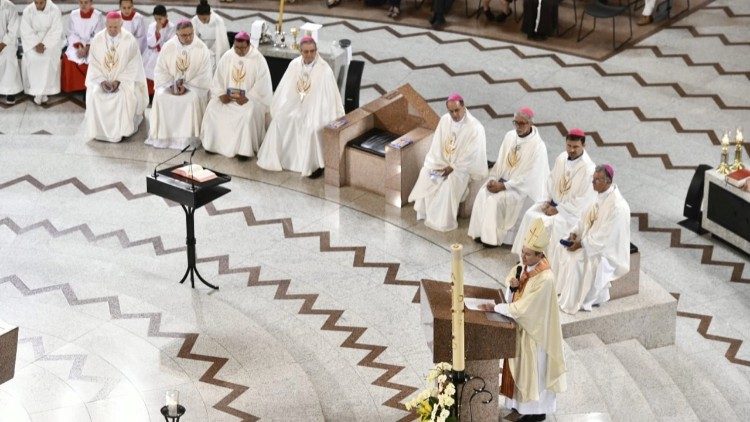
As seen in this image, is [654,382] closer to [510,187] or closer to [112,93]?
[510,187]

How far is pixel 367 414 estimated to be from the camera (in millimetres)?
9859

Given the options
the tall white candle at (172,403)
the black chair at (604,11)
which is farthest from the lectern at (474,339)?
the black chair at (604,11)

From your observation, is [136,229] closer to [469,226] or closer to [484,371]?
[469,226]

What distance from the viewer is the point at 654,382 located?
1080cm

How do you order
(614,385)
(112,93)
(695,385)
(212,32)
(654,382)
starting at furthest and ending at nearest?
1. (212,32)
2. (112,93)
3. (695,385)
4. (654,382)
5. (614,385)

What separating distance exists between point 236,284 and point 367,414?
2341 mm

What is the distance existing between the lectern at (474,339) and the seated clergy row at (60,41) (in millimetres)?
7362

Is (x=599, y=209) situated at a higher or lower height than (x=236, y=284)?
higher

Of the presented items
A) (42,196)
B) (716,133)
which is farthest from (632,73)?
(42,196)

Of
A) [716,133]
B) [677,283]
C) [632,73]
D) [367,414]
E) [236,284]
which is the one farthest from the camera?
[632,73]

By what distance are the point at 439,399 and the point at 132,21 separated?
27.8ft

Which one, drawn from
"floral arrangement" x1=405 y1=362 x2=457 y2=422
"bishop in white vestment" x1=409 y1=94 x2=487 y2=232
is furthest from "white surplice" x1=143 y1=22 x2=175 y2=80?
"floral arrangement" x1=405 y1=362 x2=457 y2=422

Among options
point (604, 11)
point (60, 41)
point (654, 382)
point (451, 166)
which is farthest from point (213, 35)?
point (654, 382)

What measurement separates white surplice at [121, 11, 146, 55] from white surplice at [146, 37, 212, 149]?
92 cm
